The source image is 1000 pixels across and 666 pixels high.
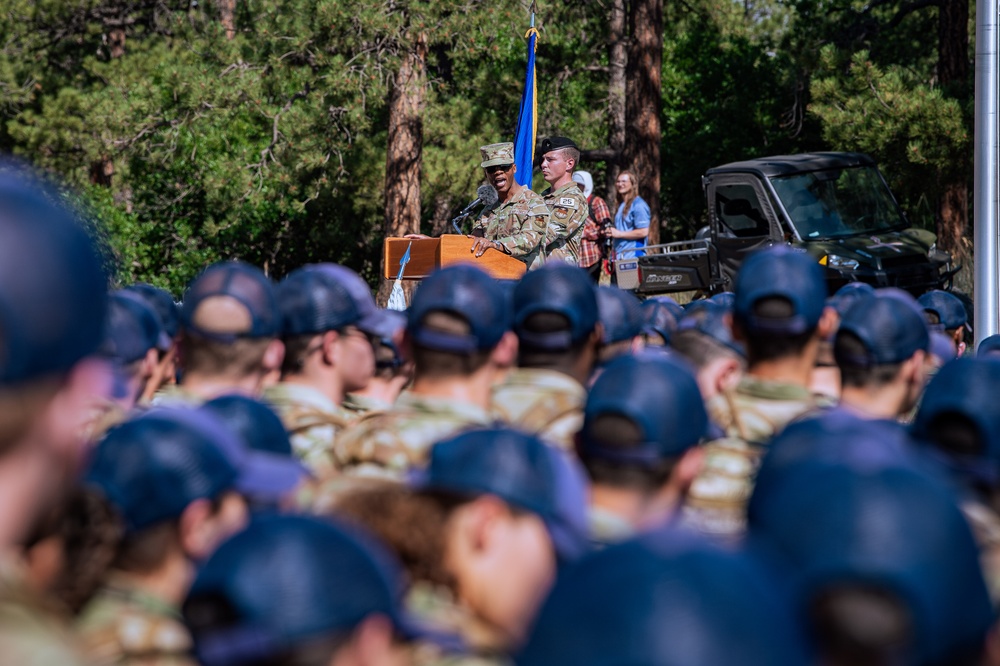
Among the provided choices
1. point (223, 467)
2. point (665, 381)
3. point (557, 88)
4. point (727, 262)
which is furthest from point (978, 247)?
point (557, 88)

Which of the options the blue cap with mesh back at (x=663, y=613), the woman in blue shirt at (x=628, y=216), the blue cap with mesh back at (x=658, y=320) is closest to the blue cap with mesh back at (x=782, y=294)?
the blue cap with mesh back at (x=658, y=320)

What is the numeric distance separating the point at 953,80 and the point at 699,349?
15.9m

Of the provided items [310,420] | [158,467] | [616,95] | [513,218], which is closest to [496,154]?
[513,218]

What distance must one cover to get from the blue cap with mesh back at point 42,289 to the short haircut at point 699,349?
Answer: 151 inches

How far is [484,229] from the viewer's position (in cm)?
938

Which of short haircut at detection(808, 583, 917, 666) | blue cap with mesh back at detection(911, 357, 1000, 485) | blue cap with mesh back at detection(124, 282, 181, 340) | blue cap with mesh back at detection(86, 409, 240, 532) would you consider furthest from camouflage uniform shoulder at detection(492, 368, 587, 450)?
blue cap with mesh back at detection(124, 282, 181, 340)

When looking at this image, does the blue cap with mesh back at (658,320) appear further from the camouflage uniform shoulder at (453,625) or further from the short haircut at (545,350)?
the camouflage uniform shoulder at (453,625)

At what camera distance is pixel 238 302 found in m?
4.36

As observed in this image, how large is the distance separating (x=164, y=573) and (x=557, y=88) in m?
20.0

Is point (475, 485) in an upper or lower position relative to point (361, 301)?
lower

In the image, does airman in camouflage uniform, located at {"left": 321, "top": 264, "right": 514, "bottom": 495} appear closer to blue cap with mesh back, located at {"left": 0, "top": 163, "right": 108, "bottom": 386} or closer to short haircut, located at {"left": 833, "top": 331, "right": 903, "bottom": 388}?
short haircut, located at {"left": 833, "top": 331, "right": 903, "bottom": 388}

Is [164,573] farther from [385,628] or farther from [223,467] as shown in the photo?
[385,628]

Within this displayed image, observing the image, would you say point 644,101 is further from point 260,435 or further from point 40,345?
point 40,345

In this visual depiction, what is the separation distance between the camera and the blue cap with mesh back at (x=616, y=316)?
563 centimetres
